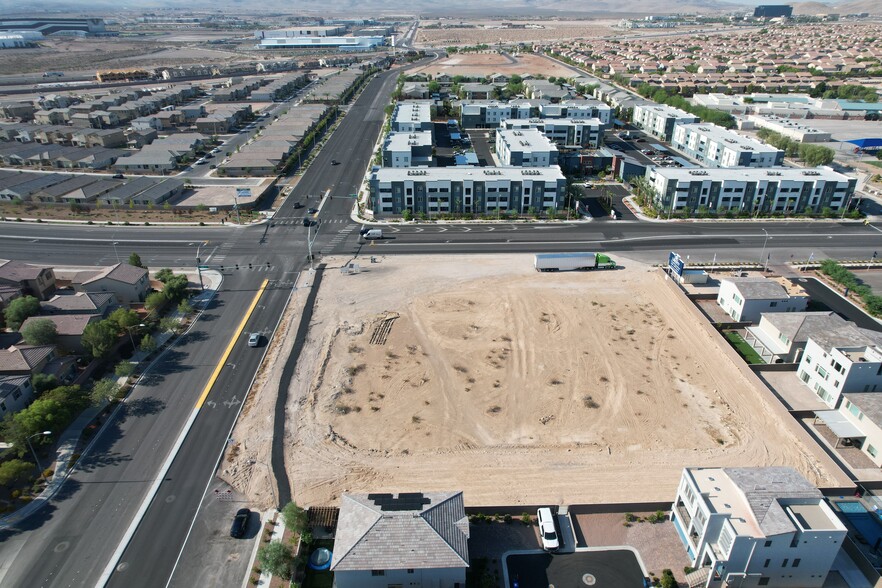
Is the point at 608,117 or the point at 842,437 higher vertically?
the point at 608,117

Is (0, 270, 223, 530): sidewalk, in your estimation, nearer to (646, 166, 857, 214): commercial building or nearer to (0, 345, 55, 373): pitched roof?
(0, 345, 55, 373): pitched roof

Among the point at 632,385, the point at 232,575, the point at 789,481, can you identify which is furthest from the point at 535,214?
the point at 232,575

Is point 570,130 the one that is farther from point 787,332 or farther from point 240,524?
point 240,524

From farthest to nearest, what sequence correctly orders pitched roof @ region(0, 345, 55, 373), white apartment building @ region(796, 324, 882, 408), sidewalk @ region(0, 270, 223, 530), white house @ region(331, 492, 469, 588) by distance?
1. pitched roof @ region(0, 345, 55, 373)
2. white apartment building @ region(796, 324, 882, 408)
3. sidewalk @ region(0, 270, 223, 530)
4. white house @ region(331, 492, 469, 588)

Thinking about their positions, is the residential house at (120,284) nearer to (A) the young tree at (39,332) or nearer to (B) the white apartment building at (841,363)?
(A) the young tree at (39,332)

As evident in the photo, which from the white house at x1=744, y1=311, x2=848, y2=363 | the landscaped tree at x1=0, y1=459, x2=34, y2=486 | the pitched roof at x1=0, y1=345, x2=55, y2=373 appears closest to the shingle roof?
the white house at x1=744, y1=311, x2=848, y2=363

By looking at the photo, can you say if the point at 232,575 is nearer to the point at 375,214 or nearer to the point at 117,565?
the point at 117,565

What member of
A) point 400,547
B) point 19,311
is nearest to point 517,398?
point 400,547
